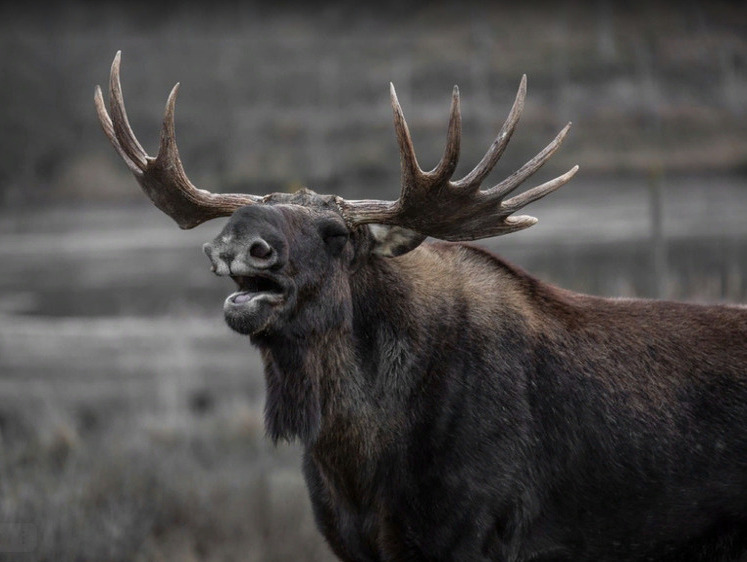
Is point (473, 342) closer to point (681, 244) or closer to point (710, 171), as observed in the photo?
point (681, 244)

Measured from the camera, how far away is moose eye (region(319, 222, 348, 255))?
465cm

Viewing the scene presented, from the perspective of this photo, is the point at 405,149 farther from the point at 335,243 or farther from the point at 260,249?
the point at 260,249

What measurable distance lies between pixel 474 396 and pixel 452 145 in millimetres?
1033

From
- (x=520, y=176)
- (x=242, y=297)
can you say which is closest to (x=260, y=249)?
(x=242, y=297)

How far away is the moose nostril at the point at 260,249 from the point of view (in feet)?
14.0

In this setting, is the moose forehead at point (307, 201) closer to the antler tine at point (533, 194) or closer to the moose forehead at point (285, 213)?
the moose forehead at point (285, 213)

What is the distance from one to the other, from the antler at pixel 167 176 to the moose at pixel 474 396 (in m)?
0.13

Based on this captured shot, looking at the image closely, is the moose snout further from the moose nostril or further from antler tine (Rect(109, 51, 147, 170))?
antler tine (Rect(109, 51, 147, 170))

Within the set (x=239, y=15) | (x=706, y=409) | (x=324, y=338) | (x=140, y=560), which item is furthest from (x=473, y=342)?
(x=239, y=15)

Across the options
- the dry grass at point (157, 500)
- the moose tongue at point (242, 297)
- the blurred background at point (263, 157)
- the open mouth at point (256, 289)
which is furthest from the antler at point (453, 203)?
the blurred background at point (263, 157)

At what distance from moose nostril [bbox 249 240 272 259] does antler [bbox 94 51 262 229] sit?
2.25 feet

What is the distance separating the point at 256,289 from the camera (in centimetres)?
447

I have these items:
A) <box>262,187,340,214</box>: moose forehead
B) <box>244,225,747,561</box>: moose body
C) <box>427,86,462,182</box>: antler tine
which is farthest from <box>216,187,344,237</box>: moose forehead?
<box>427,86,462,182</box>: antler tine

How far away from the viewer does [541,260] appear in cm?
1456
